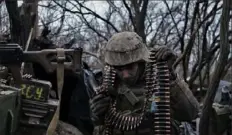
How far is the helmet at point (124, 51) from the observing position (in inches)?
165

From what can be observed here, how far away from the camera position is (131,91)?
429 centimetres

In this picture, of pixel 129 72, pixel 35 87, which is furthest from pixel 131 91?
pixel 35 87

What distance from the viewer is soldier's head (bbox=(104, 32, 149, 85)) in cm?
419

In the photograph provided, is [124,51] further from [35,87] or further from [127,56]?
[35,87]

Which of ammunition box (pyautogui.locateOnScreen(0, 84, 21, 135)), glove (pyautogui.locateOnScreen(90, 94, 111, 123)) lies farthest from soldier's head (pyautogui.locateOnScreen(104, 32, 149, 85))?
ammunition box (pyautogui.locateOnScreen(0, 84, 21, 135))

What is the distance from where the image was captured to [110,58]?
4258mm

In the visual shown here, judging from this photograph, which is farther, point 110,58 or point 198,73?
point 198,73

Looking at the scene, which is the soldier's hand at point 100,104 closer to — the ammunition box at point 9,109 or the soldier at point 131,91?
the soldier at point 131,91

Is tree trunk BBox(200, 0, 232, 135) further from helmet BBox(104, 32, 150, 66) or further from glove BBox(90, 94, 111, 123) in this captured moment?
glove BBox(90, 94, 111, 123)

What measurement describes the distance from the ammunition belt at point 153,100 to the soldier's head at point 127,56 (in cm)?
7

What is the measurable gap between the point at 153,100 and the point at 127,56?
1.37 ft

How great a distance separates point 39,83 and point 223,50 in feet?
11.7

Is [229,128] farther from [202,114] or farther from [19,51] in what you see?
[19,51]

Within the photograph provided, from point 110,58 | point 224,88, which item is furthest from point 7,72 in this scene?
point 224,88
